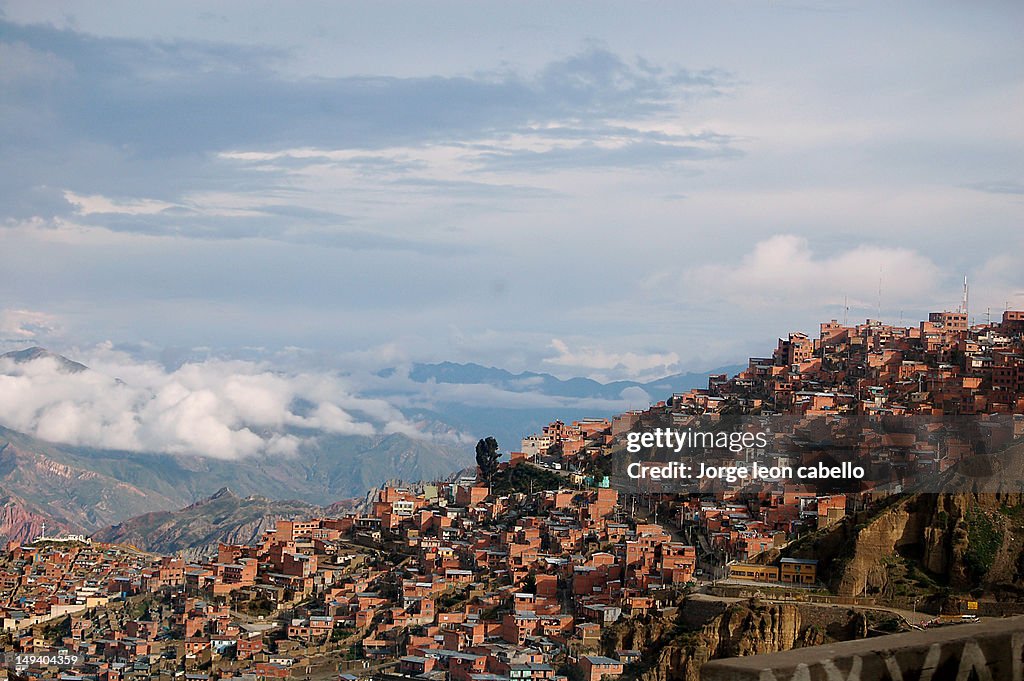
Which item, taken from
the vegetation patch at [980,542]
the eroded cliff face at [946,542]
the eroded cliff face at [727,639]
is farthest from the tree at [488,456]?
the vegetation patch at [980,542]

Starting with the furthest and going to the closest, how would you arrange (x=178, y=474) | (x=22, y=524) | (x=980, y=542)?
(x=178, y=474)
(x=22, y=524)
(x=980, y=542)

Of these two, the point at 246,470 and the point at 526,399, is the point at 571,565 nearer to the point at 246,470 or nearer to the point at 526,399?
the point at 526,399

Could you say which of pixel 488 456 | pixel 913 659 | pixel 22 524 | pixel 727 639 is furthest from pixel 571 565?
pixel 22 524

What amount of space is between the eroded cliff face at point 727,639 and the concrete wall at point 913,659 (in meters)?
13.8

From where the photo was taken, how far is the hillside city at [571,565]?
20.7m

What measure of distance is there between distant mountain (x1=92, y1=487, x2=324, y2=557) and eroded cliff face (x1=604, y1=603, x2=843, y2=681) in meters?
54.9

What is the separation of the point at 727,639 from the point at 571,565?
901cm

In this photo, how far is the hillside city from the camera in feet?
68.0

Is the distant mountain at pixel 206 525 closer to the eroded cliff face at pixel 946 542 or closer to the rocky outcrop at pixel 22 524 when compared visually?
the rocky outcrop at pixel 22 524

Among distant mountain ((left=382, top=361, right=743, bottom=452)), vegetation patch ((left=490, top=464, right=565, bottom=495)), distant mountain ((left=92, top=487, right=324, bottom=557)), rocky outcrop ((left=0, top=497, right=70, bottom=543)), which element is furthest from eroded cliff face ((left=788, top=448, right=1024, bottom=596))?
rocky outcrop ((left=0, top=497, right=70, bottom=543))

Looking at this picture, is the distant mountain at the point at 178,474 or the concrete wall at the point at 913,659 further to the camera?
the distant mountain at the point at 178,474

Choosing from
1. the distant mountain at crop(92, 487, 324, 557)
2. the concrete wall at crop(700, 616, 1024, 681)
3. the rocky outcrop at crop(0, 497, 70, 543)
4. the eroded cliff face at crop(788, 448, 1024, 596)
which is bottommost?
the rocky outcrop at crop(0, 497, 70, 543)

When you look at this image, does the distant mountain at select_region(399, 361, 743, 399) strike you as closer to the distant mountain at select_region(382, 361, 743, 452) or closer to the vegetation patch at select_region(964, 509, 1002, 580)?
the distant mountain at select_region(382, 361, 743, 452)

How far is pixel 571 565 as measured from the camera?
2658cm
